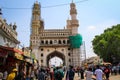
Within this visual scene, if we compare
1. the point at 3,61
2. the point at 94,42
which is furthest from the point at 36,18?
the point at 3,61

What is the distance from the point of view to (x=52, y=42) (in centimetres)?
9638

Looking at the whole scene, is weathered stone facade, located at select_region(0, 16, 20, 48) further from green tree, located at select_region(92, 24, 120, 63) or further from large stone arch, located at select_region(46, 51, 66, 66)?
large stone arch, located at select_region(46, 51, 66, 66)

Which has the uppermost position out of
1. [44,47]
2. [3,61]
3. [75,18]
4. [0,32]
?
[75,18]

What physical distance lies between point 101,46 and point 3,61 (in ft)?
137

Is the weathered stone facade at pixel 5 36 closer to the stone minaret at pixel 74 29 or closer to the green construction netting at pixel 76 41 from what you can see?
the green construction netting at pixel 76 41

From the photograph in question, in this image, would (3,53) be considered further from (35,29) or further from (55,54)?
(55,54)

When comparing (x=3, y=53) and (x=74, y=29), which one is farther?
(x=74, y=29)

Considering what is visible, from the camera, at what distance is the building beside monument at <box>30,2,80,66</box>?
303 feet

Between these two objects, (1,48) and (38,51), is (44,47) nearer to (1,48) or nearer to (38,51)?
(38,51)

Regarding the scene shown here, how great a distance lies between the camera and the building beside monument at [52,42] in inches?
3642

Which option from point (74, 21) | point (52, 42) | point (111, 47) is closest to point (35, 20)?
point (52, 42)

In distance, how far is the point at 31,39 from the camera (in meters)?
93.5

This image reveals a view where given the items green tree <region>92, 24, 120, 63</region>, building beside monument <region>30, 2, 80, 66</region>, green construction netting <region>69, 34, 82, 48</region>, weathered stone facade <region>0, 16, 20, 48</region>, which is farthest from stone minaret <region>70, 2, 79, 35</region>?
weathered stone facade <region>0, 16, 20, 48</region>

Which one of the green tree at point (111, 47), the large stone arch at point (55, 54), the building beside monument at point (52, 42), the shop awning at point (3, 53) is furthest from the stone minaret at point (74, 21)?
the shop awning at point (3, 53)
